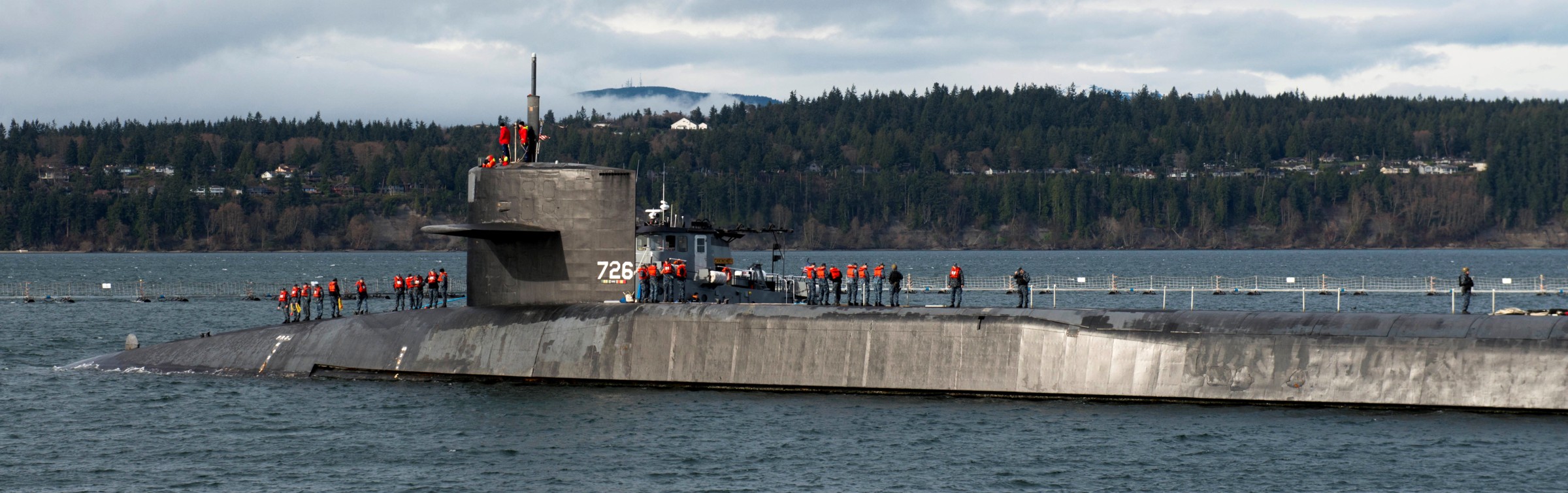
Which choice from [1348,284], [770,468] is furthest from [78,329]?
[1348,284]

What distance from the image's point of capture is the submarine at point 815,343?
74.7ft

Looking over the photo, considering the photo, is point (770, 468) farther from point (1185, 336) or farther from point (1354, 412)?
point (1354, 412)

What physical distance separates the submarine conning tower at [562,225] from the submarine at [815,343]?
32mm

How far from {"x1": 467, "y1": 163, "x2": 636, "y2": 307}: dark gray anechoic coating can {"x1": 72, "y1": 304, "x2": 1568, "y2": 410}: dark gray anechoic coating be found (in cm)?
44

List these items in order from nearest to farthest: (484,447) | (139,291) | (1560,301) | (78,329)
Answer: (484,447), (78,329), (1560,301), (139,291)

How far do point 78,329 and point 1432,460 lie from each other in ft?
150

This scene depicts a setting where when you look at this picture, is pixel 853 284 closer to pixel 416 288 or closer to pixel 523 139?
pixel 523 139

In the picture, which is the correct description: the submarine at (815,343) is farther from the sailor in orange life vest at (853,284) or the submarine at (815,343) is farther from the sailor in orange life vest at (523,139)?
the sailor in orange life vest at (853,284)

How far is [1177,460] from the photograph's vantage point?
21.3 metres

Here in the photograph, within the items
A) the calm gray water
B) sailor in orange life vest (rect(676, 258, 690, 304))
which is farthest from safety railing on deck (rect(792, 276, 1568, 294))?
the calm gray water

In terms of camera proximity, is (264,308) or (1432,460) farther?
(264,308)

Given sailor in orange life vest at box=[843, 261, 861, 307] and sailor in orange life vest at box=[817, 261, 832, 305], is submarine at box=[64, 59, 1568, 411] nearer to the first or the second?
sailor in orange life vest at box=[817, 261, 832, 305]

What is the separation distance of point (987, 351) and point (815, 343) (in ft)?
10.1

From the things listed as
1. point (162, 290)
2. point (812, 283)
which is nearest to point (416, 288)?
point (812, 283)
